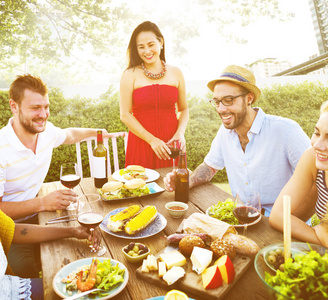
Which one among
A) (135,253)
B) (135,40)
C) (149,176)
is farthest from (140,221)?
(135,40)

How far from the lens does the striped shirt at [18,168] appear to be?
233 cm

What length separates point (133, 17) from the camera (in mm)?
7566

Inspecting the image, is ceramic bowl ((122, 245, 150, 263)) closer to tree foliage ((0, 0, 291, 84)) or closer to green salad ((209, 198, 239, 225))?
green salad ((209, 198, 239, 225))

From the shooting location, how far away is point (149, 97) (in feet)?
11.2

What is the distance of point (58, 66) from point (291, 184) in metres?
7.90

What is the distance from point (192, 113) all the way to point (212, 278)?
5846mm

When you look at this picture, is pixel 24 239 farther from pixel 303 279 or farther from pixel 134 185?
pixel 303 279

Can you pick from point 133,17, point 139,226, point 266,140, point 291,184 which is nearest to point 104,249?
point 139,226

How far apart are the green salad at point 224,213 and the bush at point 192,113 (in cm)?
426

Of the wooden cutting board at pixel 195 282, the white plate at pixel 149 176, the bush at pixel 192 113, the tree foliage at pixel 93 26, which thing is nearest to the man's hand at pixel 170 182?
the white plate at pixel 149 176

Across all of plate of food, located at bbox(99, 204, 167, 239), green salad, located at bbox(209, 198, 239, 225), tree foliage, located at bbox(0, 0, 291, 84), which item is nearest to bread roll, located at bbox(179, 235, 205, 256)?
plate of food, located at bbox(99, 204, 167, 239)

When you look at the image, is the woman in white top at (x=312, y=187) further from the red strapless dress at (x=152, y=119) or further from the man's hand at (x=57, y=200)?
the red strapless dress at (x=152, y=119)

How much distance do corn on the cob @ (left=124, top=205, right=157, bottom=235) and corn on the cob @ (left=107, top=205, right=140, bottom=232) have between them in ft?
0.12

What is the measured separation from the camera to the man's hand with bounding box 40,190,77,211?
6.56 feet
